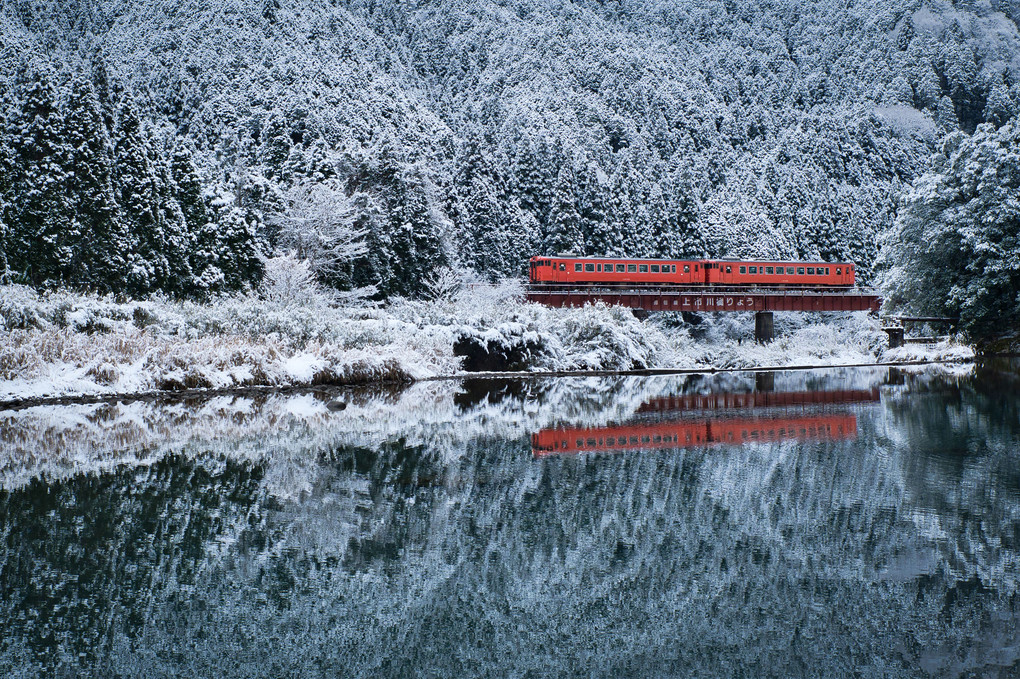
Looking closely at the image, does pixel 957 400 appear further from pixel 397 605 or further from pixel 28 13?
pixel 28 13

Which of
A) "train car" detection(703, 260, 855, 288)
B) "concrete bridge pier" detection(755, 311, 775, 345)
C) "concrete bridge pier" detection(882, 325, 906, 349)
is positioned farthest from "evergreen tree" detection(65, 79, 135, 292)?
"concrete bridge pier" detection(882, 325, 906, 349)

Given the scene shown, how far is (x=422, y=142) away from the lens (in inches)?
3688

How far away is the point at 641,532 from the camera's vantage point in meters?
6.74

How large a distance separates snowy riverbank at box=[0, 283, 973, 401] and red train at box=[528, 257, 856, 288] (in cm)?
1155

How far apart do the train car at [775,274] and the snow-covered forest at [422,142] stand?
847cm

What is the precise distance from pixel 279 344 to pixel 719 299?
119ft

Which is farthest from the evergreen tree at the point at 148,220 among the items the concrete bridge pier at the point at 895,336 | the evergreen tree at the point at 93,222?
the concrete bridge pier at the point at 895,336

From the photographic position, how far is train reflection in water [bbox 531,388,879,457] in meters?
12.8

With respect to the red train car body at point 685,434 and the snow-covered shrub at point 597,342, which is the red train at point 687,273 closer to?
the snow-covered shrub at point 597,342

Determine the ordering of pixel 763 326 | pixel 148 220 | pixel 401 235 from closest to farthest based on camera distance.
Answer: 1. pixel 148 220
2. pixel 401 235
3. pixel 763 326

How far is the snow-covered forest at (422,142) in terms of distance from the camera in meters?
41.8

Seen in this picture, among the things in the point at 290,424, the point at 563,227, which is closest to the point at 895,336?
the point at 563,227

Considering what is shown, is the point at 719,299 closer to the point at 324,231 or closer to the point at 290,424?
the point at 324,231

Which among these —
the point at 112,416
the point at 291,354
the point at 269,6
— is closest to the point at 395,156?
the point at 291,354
